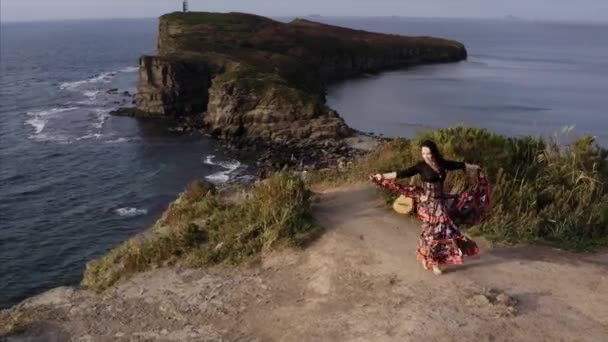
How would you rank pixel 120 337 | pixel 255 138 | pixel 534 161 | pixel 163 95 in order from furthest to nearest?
1. pixel 163 95
2. pixel 255 138
3. pixel 534 161
4. pixel 120 337

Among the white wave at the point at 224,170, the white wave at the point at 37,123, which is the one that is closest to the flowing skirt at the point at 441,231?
the white wave at the point at 224,170

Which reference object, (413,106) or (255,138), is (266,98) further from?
(413,106)

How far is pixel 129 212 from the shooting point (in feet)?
118

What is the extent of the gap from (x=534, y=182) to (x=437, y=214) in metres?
4.06

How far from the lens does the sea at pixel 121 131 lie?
105 ft

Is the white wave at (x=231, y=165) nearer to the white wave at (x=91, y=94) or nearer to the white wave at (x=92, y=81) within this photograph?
the white wave at (x=91, y=94)

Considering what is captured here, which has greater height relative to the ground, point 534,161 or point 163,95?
point 534,161

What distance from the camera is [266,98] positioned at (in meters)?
58.7

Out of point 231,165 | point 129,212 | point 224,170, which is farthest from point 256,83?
point 129,212

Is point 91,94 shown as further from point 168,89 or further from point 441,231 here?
point 441,231

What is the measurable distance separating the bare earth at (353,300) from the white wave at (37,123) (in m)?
51.5

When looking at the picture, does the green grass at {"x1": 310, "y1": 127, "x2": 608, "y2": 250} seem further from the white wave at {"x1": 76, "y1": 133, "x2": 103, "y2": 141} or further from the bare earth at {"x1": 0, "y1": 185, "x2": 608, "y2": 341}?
the white wave at {"x1": 76, "y1": 133, "x2": 103, "y2": 141}

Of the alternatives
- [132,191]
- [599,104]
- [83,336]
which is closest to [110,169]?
[132,191]

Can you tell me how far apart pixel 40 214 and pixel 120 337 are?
27987mm
